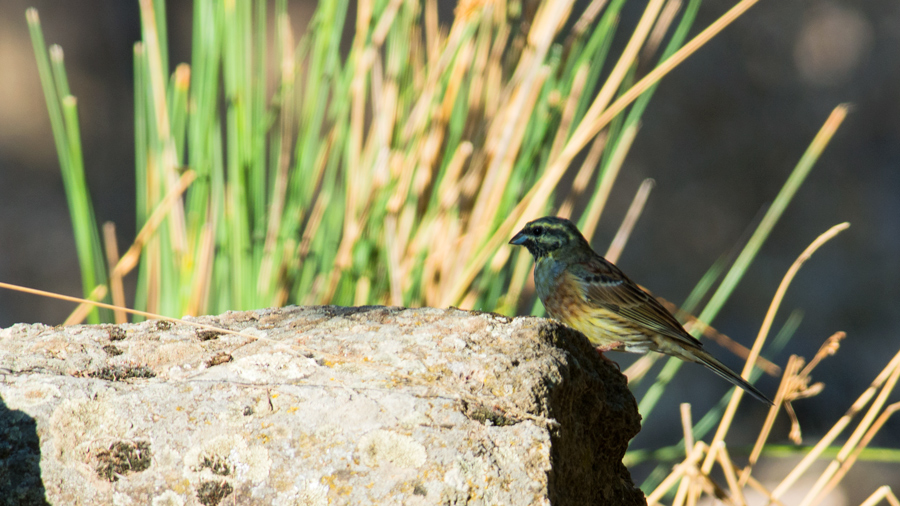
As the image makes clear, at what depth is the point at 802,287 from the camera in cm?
488

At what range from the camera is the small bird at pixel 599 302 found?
2449 mm

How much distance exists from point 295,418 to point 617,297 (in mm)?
1666

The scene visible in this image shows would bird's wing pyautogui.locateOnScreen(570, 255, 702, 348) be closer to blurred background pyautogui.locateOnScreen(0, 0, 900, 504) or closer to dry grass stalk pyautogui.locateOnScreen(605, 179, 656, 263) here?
dry grass stalk pyautogui.locateOnScreen(605, 179, 656, 263)

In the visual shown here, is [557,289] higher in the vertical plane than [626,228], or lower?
lower

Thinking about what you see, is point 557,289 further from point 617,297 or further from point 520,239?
point 520,239

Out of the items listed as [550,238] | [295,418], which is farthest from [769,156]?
[295,418]

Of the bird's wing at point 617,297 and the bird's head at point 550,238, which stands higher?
the bird's head at point 550,238

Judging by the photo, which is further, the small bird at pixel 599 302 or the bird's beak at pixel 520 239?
the small bird at pixel 599 302

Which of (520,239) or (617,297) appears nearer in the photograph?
(520,239)

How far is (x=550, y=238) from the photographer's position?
93.0 inches

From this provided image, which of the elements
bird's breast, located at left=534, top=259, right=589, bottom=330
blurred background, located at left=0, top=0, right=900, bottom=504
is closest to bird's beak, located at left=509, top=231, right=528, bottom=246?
bird's breast, located at left=534, top=259, right=589, bottom=330

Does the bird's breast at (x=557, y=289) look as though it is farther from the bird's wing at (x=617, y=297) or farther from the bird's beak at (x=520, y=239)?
the bird's beak at (x=520, y=239)

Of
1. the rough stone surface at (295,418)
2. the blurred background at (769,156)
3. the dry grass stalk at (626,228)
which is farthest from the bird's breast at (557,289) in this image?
the blurred background at (769,156)

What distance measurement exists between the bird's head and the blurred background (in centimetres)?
245
